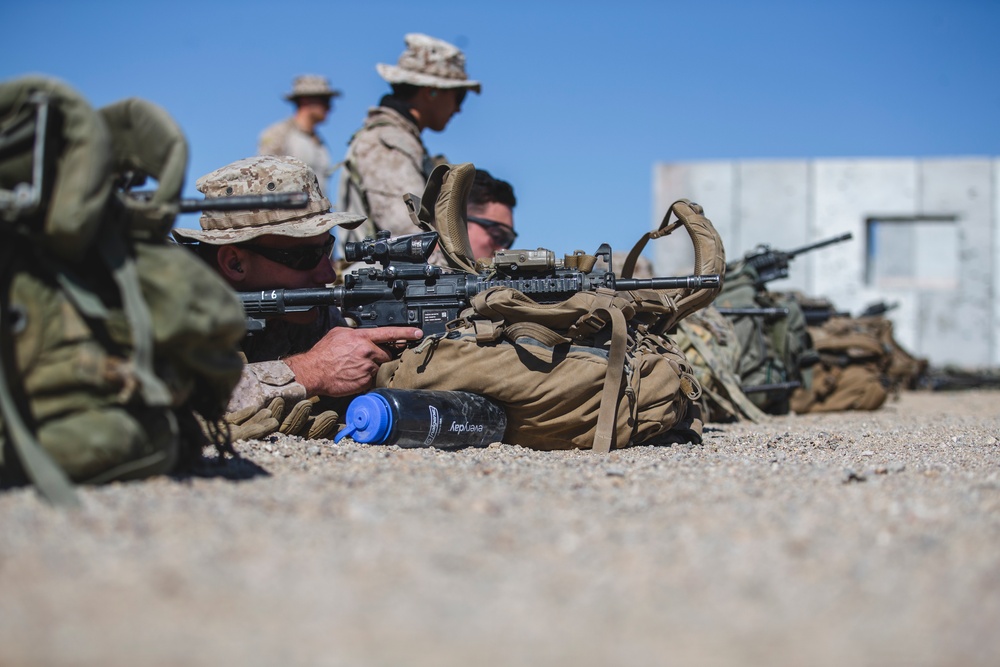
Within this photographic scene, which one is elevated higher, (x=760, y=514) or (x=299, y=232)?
(x=299, y=232)

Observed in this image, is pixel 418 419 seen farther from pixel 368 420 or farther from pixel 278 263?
pixel 278 263

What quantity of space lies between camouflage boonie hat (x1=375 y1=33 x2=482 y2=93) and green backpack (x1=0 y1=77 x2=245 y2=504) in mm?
4615

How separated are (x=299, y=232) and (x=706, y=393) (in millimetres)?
2868

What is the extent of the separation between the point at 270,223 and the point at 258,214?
0.21ft

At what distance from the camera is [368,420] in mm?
4059

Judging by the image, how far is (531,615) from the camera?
1.86 metres

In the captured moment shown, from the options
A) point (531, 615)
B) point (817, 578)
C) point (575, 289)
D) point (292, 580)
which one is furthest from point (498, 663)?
point (575, 289)

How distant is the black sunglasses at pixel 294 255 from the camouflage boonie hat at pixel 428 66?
2.78 metres

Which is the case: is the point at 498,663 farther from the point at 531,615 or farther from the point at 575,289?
the point at 575,289

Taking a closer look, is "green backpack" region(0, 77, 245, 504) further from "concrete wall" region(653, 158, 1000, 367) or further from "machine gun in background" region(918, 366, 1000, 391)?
"concrete wall" region(653, 158, 1000, 367)

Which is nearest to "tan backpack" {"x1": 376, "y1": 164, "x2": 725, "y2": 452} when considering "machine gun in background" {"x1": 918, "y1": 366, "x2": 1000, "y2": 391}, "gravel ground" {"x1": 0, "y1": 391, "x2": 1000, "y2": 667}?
"gravel ground" {"x1": 0, "y1": 391, "x2": 1000, "y2": 667}

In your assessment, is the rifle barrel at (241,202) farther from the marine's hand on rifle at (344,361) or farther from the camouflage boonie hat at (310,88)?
the camouflage boonie hat at (310,88)

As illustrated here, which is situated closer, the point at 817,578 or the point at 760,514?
the point at 817,578

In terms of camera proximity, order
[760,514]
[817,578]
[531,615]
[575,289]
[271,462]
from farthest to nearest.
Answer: [575,289], [271,462], [760,514], [817,578], [531,615]
